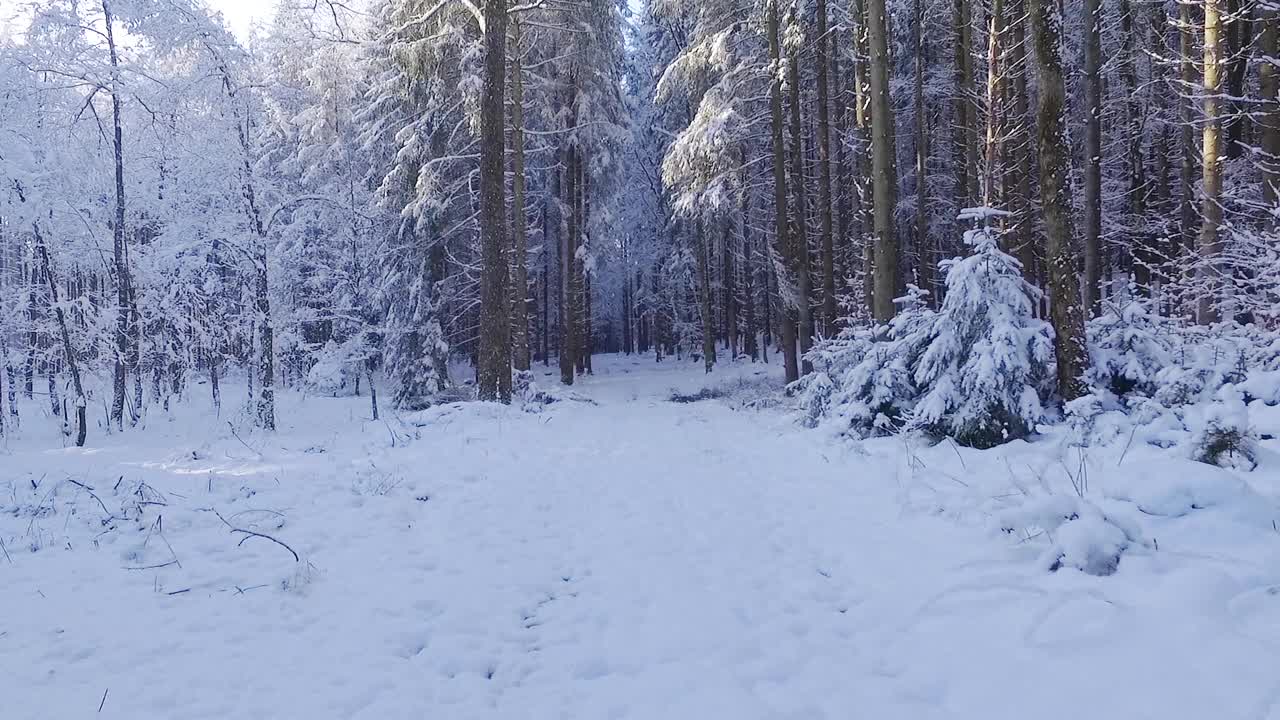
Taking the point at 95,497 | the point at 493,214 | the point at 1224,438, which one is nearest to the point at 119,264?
the point at 493,214

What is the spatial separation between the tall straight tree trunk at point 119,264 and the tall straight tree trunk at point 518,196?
761cm

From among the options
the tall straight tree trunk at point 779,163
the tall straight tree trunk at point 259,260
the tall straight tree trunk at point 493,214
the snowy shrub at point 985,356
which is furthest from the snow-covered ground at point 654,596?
the tall straight tree trunk at point 779,163

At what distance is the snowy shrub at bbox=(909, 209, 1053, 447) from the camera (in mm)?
6469

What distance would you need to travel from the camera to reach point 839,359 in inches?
391

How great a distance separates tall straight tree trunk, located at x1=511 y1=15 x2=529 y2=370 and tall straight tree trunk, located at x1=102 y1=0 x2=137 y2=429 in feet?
25.0

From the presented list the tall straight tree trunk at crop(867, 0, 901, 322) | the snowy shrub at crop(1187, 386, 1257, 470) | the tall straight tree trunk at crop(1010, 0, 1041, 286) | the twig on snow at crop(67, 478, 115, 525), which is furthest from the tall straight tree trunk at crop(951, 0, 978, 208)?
the twig on snow at crop(67, 478, 115, 525)

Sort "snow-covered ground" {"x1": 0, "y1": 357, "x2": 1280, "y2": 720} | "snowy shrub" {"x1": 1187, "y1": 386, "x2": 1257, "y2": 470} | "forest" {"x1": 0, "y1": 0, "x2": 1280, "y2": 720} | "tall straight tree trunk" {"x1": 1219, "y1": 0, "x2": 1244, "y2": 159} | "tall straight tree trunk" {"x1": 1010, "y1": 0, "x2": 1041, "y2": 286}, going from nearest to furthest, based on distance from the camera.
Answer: "snow-covered ground" {"x1": 0, "y1": 357, "x2": 1280, "y2": 720} → "forest" {"x1": 0, "y1": 0, "x2": 1280, "y2": 720} → "snowy shrub" {"x1": 1187, "y1": 386, "x2": 1257, "y2": 470} → "tall straight tree trunk" {"x1": 1010, "y1": 0, "x2": 1041, "y2": 286} → "tall straight tree trunk" {"x1": 1219, "y1": 0, "x2": 1244, "y2": 159}

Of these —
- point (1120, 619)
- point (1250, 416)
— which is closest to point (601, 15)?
point (1250, 416)

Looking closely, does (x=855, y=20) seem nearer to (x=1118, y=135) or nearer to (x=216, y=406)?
(x=1118, y=135)

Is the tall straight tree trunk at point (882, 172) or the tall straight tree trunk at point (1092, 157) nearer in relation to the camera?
the tall straight tree trunk at point (882, 172)

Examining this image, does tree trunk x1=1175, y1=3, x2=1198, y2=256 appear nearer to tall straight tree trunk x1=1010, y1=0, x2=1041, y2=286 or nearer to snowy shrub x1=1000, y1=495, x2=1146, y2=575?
tall straight tree trunk x1=1010, y1=0, x2=1041, y2=286

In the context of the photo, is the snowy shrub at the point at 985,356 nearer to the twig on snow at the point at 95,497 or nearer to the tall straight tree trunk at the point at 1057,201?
the tall straight tree trunk at the point at 1057,201

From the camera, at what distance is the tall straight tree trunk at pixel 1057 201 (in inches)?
264

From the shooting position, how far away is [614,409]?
1412 cm
